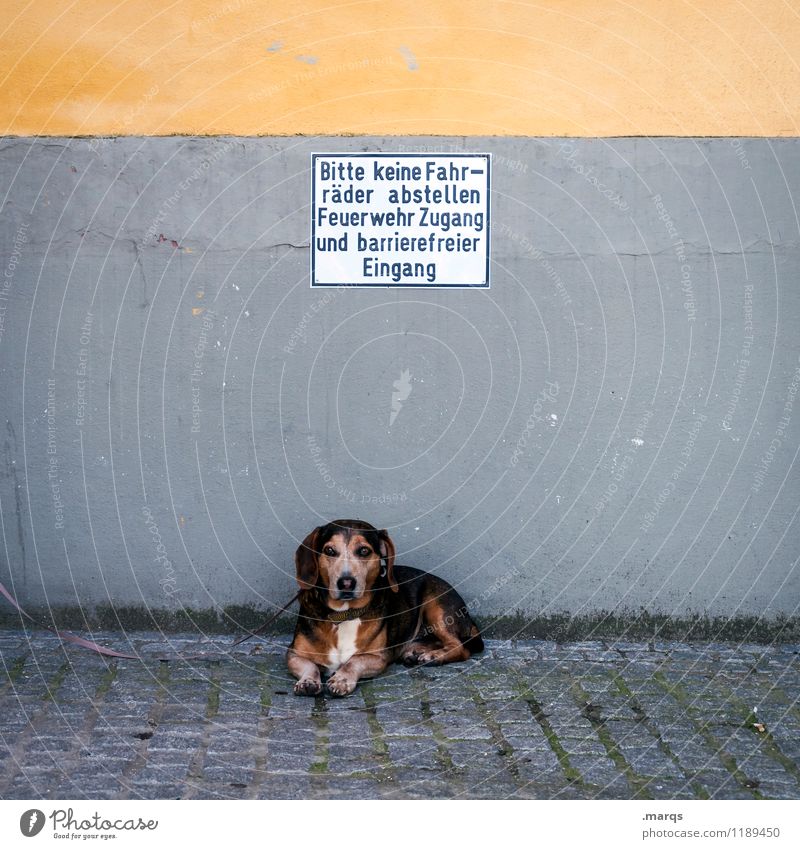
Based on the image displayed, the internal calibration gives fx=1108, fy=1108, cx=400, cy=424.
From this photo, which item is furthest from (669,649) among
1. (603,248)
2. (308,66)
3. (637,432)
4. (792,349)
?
(308,66)

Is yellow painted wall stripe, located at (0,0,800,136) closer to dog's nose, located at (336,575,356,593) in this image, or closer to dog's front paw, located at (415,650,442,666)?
dog's nose, located at (336,575,356,593)

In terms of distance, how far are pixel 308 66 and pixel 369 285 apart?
1.27 m

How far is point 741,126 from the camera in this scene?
20.4ft

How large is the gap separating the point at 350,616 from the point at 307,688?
469 millimetres

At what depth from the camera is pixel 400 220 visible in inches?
246

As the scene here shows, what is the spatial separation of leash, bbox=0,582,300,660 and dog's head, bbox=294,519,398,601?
308 mm

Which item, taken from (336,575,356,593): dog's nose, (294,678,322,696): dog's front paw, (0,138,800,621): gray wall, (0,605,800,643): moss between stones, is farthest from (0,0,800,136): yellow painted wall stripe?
(294,678,322,696): dog's front paw

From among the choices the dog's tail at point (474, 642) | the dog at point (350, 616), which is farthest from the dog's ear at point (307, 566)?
the dog's tail at point (474, 642)

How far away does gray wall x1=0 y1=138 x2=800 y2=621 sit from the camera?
626 centimetres

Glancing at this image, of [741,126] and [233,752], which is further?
[741,126]

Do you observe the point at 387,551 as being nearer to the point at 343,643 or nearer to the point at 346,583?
the point at 346,583

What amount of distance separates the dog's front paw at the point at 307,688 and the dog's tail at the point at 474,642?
0.97 metres

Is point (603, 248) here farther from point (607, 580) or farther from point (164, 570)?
point (164, 570)

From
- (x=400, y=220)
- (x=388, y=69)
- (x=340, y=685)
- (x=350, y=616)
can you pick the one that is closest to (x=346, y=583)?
(x=350, y=616)
